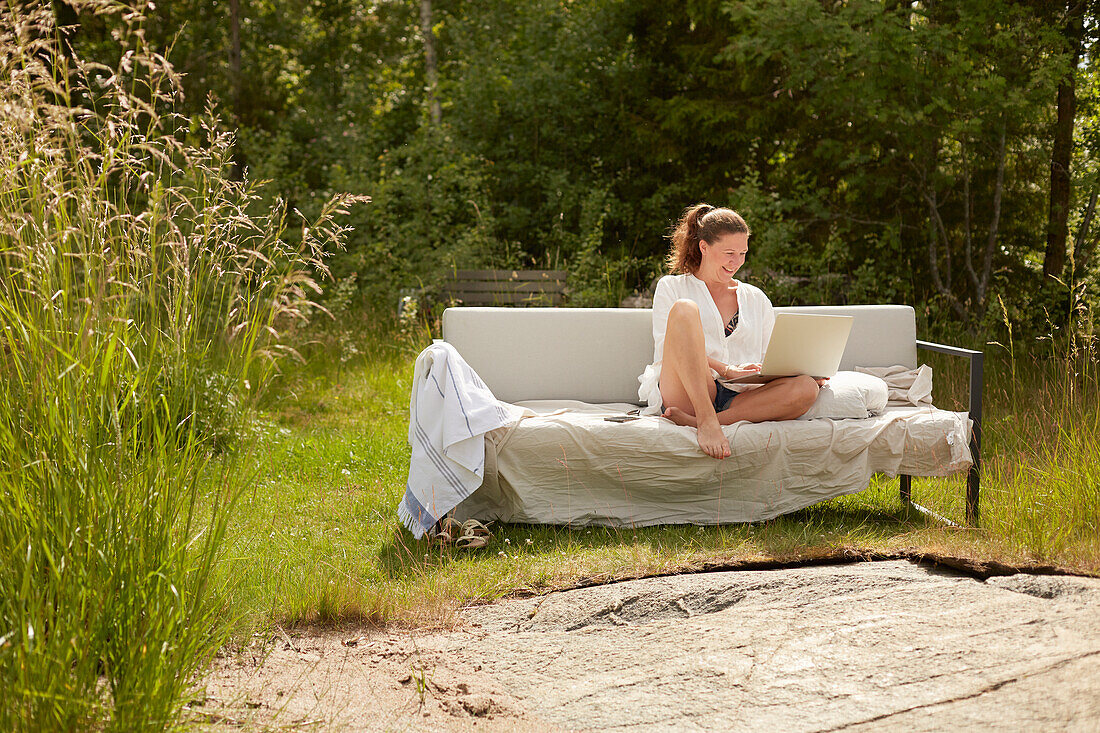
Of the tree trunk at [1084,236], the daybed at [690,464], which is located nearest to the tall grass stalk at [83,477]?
the daybed at [690,464]

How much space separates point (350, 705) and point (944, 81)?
5.84 m

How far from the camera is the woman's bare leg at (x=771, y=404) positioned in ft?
11.2

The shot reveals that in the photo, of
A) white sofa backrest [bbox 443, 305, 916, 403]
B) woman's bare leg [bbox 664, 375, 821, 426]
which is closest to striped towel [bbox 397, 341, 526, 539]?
white sofa backrest [bbox 443, 305, 916, 403]

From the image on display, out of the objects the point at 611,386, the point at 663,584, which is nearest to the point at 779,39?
the point at 611,386

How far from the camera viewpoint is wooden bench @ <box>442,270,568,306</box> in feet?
21.6

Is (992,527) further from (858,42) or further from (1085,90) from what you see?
(1085,90)

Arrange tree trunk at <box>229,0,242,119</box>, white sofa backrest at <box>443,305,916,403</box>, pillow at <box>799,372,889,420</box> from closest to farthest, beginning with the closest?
1. pillow at <box>799,372,889,420</box>
2. white sofa backrest at <box>443,305,916,403</box>
3. tree trunk at <box>229,0,242,119</box>

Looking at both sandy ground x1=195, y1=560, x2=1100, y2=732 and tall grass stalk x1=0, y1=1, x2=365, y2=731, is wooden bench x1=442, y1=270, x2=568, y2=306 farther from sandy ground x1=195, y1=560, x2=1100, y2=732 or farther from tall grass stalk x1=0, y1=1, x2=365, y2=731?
tall grass stalk x1=0, y1=1, x2=365, y2=731

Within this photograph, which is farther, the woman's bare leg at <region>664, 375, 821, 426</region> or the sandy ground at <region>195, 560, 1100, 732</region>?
the woman's bare leg at <region>664, 375, 821, 426</region>

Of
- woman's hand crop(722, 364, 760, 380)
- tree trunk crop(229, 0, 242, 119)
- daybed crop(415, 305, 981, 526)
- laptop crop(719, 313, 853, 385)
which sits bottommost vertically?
daybed crop(415, 305, 981, 526)

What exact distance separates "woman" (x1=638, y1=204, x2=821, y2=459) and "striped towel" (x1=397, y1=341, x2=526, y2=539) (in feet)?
2.19

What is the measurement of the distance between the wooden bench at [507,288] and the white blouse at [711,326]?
2.69 meters

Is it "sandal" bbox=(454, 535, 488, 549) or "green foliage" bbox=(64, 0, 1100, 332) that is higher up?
"green foliage" bbox=(64, 0, 1100, 332)

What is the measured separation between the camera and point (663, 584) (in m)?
2.70
